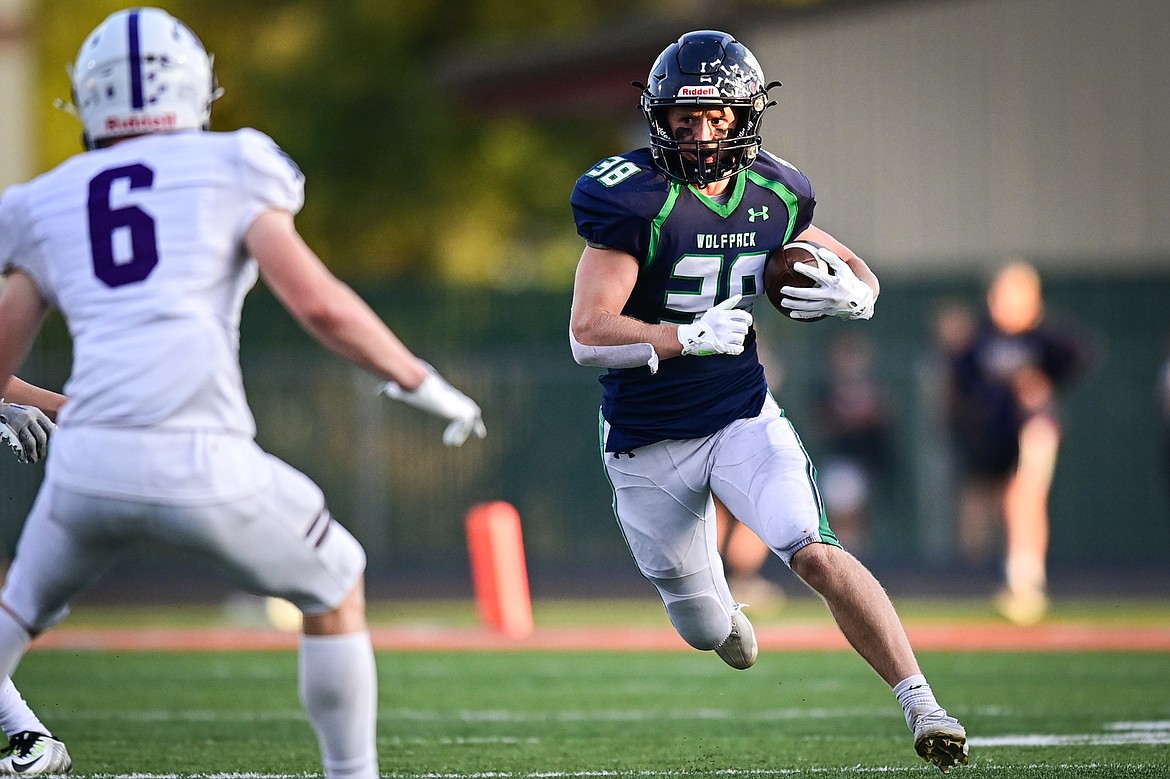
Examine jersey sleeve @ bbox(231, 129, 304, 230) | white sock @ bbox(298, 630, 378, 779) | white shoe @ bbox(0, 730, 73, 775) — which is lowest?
white shoe @ bbox(0, 730, 73, 775)

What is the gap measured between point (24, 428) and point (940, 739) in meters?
2.36

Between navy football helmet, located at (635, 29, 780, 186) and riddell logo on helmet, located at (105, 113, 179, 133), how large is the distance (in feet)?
5.47

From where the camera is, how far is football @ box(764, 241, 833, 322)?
4.82m

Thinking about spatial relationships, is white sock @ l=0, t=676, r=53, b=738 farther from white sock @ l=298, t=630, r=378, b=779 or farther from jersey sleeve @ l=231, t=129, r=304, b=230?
jersey sleeve @ l=231, t=129, r=304, b=230

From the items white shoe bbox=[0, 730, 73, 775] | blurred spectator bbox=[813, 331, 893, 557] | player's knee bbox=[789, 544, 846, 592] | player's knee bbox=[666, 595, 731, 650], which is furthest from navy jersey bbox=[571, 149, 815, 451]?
blurred spectator bbox=[813, 331, 893, 557]

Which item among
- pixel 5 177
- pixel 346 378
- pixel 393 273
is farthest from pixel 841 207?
pixel 393 273

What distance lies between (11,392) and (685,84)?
1985 mm

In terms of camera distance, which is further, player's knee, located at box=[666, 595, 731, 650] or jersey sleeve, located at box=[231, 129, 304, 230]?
player's knee, located at box=[666, 595, 731, 650]

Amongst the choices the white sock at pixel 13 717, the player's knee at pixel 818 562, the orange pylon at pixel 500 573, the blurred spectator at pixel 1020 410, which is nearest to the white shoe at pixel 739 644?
the player's knee at pixel 818 562

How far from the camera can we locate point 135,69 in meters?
3.54

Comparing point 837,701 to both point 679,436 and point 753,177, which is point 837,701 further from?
point 753,177

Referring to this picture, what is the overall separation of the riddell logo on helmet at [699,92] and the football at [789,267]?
0.47 metres

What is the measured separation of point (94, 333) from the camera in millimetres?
3467

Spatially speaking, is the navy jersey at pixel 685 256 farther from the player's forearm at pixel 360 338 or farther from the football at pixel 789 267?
the player's forearm at pixel 360 338
